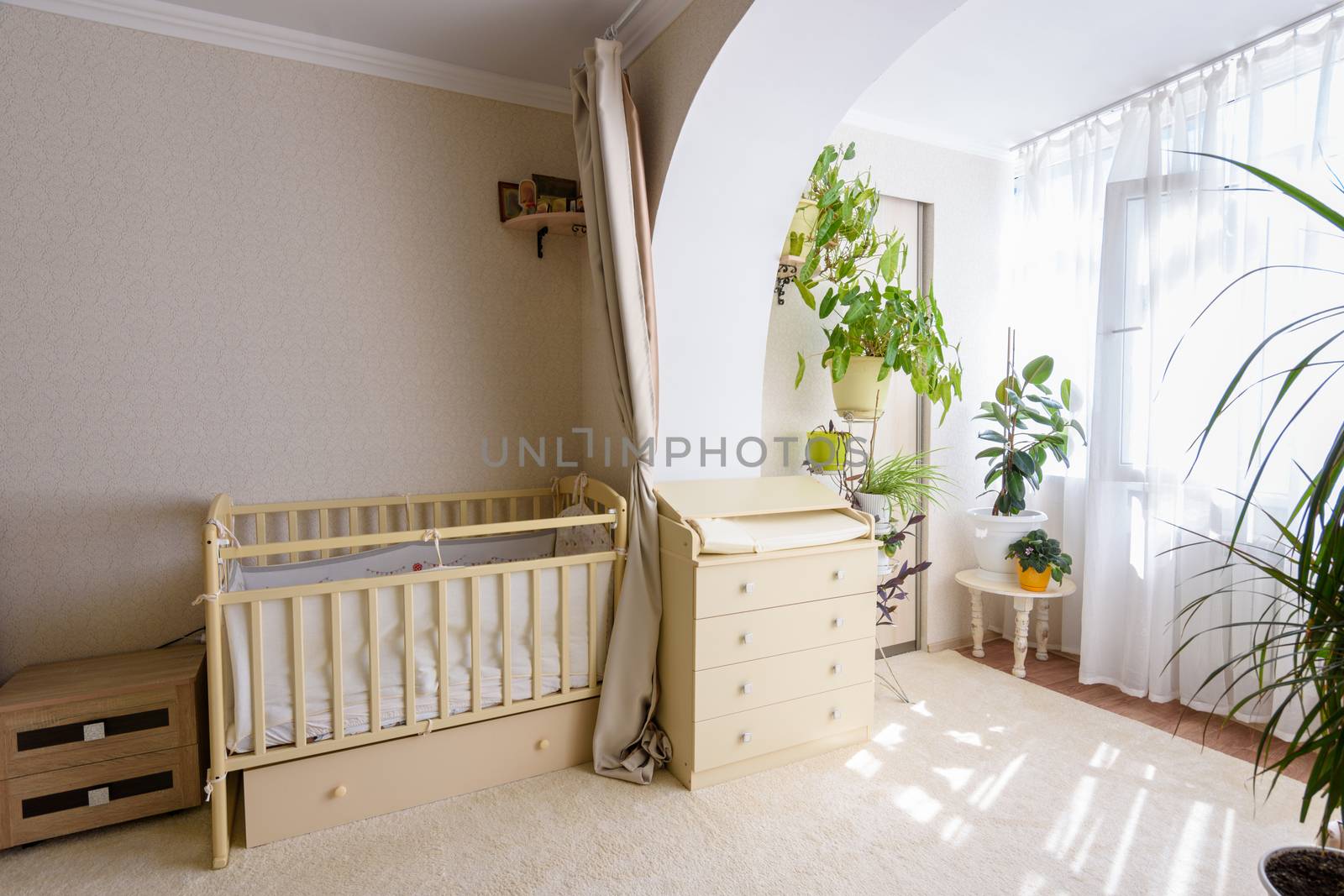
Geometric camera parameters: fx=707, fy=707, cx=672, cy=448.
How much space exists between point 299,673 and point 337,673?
10cm

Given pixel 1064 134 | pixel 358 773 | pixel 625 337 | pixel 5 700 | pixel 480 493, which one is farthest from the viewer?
pixel 1064 134

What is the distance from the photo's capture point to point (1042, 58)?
2668 mm

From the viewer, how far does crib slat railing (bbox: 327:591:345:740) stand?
78.3 inches

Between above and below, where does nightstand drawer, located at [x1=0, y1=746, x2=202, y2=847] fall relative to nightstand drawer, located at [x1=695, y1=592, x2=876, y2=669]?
below

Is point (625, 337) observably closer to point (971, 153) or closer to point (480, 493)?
point (480, 493)

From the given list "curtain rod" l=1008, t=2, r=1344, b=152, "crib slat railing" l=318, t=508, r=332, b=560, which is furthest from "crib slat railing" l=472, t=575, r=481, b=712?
"curtain rod" l=1008, t=2, r=1344, b=152

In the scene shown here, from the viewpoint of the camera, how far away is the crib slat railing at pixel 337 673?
6.52 ft

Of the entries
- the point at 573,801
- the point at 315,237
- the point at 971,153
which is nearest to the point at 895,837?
the point at 573,801

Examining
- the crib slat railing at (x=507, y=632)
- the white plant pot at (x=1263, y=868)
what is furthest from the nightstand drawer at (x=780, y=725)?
the white plant pot at (x=1263, y=868)

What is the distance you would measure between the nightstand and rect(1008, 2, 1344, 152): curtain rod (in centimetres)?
412

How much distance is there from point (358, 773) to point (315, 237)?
1.85 metres

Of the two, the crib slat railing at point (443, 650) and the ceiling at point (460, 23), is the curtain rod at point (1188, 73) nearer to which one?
the ceiling at point (460, 23)

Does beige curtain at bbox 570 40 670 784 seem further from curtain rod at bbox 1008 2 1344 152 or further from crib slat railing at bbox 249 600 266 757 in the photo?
curtain rod at bbox 1008 2 1344 152

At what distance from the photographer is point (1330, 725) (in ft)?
3.61
